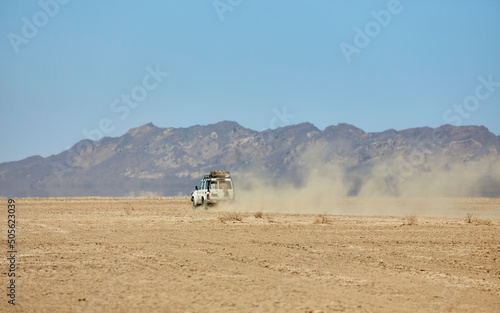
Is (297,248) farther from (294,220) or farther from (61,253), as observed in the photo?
(294,220)

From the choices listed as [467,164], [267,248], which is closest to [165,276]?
[267,248]

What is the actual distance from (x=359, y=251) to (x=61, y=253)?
8673 mm

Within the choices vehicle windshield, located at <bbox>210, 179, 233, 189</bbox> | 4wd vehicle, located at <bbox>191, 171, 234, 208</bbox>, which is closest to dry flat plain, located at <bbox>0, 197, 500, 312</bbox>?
4wd vehicle, located at <bbox>191, 171, 234, 208</bbox>

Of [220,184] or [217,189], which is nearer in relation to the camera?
[217,189]

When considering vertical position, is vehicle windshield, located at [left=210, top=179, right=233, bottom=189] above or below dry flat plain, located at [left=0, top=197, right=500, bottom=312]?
above

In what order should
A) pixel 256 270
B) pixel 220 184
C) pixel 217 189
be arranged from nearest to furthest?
pixel 256 270 → pixel 217 189 → pixel 220 184

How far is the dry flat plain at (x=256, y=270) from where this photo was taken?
11.0 m

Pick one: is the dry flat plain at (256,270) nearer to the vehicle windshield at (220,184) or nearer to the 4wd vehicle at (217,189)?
the 4wd vehicle at (217,189)

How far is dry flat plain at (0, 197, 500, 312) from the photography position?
36.2 feet

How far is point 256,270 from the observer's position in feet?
48.7

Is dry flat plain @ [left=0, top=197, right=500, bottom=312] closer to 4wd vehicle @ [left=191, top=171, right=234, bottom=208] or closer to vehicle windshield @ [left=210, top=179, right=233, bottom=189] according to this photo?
4wd vehicle @ [left=191, top=171, right=234, bottom=208]

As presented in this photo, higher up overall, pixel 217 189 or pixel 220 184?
pixel 220 184

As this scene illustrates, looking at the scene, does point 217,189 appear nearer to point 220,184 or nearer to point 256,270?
point 220,184

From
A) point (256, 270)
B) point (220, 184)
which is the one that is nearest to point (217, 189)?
point (220, 184)
